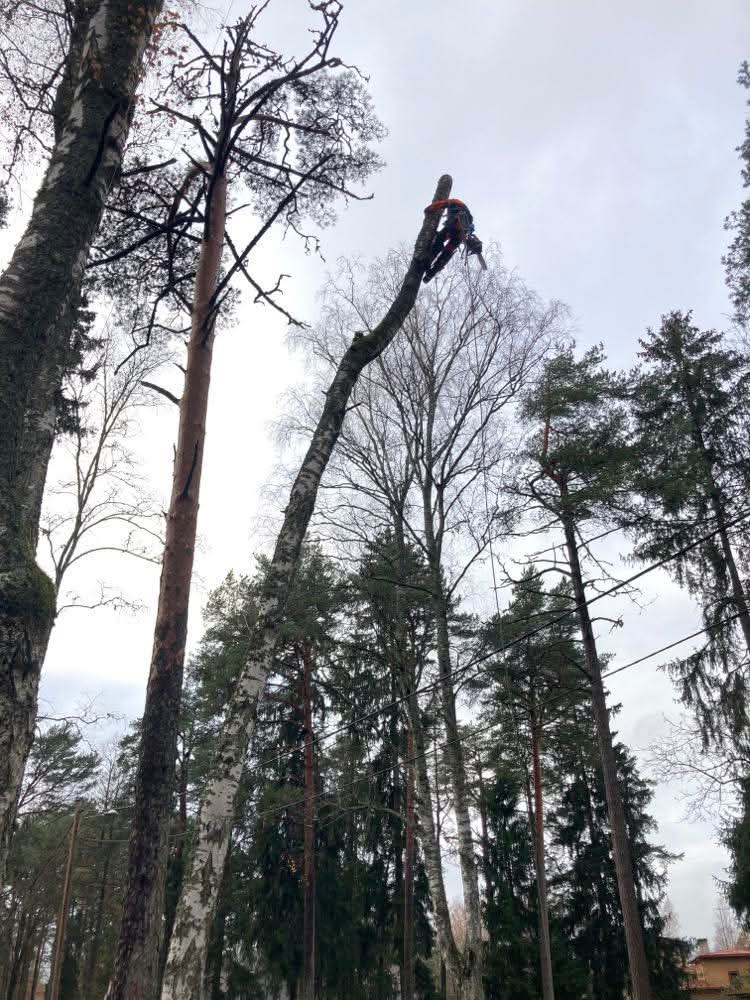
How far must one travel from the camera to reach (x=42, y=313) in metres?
2.49

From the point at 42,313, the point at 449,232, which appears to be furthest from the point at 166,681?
the point at 449,232

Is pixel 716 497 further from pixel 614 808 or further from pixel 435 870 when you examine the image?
pixel 435 870

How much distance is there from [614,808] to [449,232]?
902cm

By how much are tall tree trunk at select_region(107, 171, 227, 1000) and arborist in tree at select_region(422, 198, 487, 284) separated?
83.6 inches

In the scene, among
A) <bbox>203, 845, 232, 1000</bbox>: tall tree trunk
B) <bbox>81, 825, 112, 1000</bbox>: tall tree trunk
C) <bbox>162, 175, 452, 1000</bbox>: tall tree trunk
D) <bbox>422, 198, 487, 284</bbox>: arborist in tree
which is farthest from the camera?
<bbox>81, 825, 112, 1000</bbox>: tall tree trunk

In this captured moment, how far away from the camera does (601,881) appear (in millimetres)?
23016

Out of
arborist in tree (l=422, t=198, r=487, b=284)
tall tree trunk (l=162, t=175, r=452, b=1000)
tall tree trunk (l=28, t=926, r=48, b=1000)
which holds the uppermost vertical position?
arborist in tree (l=422, t=198, r=487, b=284)

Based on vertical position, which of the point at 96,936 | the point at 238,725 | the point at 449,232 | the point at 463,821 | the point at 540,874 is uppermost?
the point at 449,232

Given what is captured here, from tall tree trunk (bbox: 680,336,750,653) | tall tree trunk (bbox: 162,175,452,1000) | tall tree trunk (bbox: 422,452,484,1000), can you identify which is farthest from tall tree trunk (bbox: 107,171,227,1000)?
tall tree trunk (bbox: 680,336,750,653)

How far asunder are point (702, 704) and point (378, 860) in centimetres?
1296

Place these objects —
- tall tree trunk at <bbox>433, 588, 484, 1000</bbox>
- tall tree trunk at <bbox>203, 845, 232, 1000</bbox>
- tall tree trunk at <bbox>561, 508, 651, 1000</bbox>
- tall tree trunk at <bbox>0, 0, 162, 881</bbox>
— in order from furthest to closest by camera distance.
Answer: tall tree trunk at <bbox>203, 845, 232, 1000</bbox> → tall tree trunk at <bbox>433, 588, 484, 1000</bbox> → tall tree trunk at <bbox>561, 508, 651, 1000</bbox> → tall tree trunk at <bbox>0, 0, 162, 881</bbox>

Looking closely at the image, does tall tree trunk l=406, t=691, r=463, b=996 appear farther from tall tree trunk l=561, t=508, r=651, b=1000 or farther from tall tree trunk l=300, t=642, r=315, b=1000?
tall tree trunk l=300, t=642, r=315, b=1000

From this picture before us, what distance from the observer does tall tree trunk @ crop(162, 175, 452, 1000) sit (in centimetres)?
421

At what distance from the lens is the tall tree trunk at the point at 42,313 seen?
2100 millimetres
